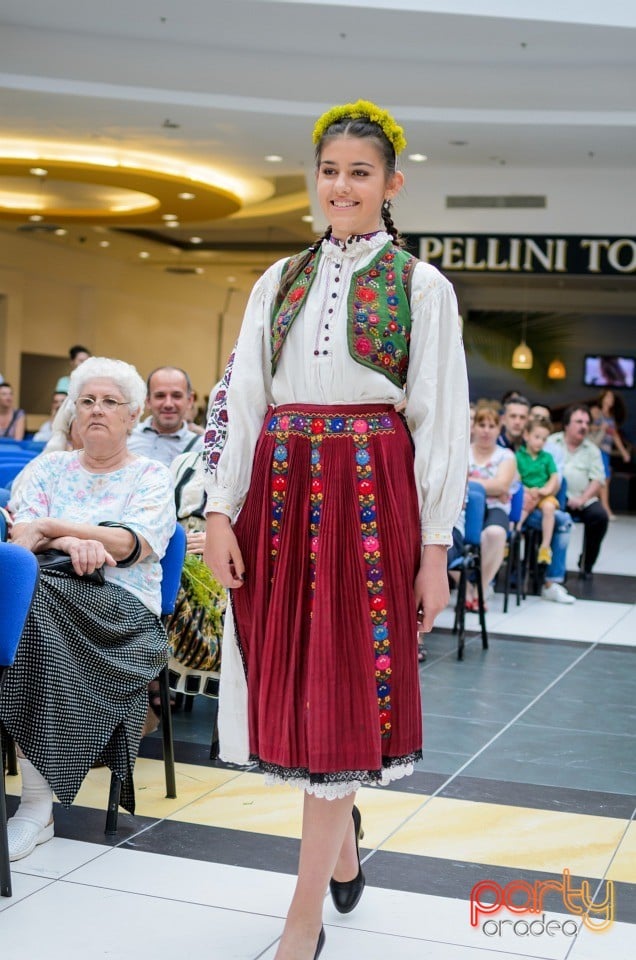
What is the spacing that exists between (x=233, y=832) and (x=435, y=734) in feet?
4.23

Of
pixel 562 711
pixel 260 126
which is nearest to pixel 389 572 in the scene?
pixel 562 711

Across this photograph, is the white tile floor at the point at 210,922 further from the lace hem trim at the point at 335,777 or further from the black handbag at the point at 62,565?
the black handbag at the point at 62,565

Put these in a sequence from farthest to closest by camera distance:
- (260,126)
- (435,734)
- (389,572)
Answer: (260,126) < (435,734) < (389,572)

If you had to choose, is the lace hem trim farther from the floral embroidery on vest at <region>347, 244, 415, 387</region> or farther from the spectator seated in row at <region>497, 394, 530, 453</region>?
the spectator seated in row at <region>497, 394, 530, 453</region>

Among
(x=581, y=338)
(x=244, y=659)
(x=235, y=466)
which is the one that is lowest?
(x=244, y=659)

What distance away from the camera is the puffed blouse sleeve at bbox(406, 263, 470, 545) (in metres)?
2.06

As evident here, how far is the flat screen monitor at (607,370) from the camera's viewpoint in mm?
19109

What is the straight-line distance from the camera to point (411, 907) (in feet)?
8.05

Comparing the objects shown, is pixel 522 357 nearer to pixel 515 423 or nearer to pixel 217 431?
pixel 515 423

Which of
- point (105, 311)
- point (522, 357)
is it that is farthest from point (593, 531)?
point (105, 311)

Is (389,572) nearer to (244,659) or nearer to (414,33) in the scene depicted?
(244,659)

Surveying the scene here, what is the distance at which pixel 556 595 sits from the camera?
7.50 meters

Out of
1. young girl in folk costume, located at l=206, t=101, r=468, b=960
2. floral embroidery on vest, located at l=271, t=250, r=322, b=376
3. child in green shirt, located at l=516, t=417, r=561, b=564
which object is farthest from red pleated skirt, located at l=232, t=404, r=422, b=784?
child in green shirt, located at l=516, t=417, r=561, b=564

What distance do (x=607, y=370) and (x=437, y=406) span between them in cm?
1773
